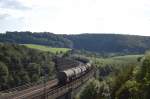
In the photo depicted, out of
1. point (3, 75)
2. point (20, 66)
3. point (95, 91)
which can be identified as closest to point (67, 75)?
point (95, 91)

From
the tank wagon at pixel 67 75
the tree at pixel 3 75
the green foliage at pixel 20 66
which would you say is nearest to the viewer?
the tank wagon at pixel 67 75

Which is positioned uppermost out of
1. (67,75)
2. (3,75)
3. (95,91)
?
(95,91)

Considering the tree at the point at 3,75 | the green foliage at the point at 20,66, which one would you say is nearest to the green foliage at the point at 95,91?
the green foliage at the point at 20,66

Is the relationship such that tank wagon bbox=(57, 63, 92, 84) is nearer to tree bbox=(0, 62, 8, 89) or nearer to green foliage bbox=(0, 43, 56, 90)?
tree bbox=(0, 62, 8, 89)

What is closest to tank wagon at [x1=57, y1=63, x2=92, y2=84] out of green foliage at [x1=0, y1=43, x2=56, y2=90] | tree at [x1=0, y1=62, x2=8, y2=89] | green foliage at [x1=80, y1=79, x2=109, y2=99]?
green foliage at [x1=80, y1=79, x2=109, y2=99]

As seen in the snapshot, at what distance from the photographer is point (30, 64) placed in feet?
472

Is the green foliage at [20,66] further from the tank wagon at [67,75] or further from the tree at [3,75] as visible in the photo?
the tank wagon at [67,75]

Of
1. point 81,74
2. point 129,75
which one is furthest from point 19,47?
point 129,75

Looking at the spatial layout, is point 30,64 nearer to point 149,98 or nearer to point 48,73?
point 48,73

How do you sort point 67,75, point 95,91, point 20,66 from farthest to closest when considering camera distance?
point 20,66 → point 67,75 → point 95,91

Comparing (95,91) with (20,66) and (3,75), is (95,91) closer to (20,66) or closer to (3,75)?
(3,75)

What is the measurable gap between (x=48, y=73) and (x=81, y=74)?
41263mm

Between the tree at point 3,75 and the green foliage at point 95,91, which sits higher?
the green foliage at point 95,91

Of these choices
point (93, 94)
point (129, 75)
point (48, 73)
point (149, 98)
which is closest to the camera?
point (149, 98)
